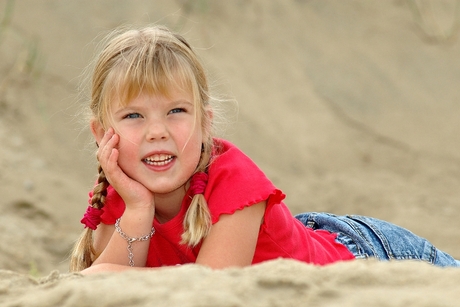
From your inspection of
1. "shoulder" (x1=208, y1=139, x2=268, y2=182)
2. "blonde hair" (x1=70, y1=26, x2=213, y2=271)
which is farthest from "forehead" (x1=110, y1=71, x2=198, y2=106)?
"shoulder" (x1=208, y1=139, x2=268, y2=182)

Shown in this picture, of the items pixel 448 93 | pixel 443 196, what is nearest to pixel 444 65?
pixel 448 93

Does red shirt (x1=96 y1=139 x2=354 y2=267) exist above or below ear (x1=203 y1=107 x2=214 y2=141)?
below

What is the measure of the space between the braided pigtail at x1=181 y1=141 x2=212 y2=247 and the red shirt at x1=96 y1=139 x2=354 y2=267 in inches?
0.9

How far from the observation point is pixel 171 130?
2596 mm

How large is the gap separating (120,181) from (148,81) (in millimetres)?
353

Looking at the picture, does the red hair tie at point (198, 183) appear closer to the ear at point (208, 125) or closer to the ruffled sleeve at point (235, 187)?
the ruffled sleeve at point (235, 187)

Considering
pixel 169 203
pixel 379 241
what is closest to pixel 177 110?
pixel 169 203

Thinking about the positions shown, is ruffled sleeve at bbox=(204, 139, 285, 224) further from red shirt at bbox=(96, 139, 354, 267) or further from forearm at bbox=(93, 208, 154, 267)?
forearm at bbox=(93, 208, 154, 267)

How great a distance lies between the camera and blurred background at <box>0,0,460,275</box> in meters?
5.25

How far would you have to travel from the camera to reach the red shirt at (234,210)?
102 inches

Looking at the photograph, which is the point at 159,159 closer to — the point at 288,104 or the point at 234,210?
the point at 234,210

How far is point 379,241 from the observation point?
3059 millimetres

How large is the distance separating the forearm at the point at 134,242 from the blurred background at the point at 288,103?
1924 mm

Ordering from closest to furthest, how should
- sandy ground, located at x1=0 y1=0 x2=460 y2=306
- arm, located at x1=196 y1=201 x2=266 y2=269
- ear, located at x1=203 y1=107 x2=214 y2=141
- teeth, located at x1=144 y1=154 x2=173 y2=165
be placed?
arm, located at x1=196 y1=201 x2=266 y2=269 < teeth, located at x1=144 y1=154 x2=173 y2=165 < ear, located at x1=203 y1=107 x2=214 y2=141 < sandy ground, located at x1=0 y1=0 x2=460 y2=306
